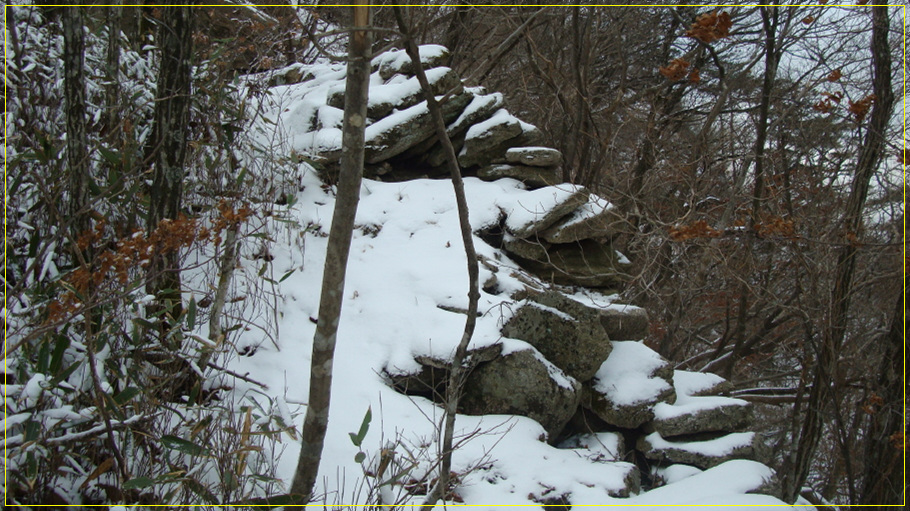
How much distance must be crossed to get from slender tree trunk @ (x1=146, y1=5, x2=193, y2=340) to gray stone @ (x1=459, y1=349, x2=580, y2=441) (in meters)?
1.72

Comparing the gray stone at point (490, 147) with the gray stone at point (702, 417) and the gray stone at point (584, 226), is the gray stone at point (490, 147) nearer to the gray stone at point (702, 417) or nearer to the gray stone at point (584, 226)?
the gray stone at point (584, 226)

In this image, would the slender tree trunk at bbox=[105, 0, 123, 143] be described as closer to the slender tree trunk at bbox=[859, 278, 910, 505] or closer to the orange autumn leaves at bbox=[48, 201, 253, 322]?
the orange autumn leaves at bbox=[48, 201, 253, 322]

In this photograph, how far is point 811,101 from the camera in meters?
5.60

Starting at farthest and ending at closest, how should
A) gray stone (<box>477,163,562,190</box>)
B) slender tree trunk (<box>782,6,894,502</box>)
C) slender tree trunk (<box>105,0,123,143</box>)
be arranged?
1. gray stone (<box>477,163,562,190</box>)
2. slender tree trunk (<box>782,6,894,502</box>)
3. slender tree trunk (<box>105,0,123,143</box>)

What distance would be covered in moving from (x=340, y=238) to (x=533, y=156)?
151 inches

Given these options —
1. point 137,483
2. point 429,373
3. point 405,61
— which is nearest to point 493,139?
point 405,61

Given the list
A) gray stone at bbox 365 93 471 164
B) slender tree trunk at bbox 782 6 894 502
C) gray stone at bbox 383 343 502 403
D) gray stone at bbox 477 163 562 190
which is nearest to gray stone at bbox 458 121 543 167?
gray stone at bbox 477 163 562 190

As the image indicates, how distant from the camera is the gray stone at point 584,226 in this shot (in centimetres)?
486

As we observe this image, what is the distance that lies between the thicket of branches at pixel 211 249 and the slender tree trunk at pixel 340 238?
187mm

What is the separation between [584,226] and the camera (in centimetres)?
492

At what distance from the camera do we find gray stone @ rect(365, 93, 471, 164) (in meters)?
5.39

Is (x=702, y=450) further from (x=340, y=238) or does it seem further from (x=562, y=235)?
(x=340, y=238)

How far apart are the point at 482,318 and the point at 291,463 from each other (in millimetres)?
1627

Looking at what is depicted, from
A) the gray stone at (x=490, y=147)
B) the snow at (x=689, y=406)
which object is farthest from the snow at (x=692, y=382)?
the gray stone at (x=490, y=147)
